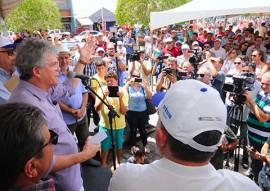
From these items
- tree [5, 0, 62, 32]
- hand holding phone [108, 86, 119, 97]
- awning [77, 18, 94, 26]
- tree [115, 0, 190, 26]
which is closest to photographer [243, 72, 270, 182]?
hand holding phone [108, 86, 119, 97]

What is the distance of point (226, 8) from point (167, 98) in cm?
533

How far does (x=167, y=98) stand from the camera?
0.96 m

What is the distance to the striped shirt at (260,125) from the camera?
2.73 metres

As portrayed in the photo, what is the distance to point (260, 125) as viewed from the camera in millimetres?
2812

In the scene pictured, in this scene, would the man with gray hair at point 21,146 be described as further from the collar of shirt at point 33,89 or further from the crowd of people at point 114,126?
the collar of shirt at point 33,89

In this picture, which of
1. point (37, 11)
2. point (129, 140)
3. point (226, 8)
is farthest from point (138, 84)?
point (37, 11)

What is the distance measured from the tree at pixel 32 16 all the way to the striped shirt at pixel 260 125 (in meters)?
17.9

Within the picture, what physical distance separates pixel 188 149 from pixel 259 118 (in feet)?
7.11

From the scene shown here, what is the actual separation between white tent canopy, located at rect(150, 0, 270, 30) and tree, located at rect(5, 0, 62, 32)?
14.5 m

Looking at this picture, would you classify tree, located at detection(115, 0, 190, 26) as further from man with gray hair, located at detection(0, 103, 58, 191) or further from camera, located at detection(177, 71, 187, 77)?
man with gray hair, located at detection(0, 103, 58, 191)

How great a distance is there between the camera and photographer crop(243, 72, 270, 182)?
8.74 ft

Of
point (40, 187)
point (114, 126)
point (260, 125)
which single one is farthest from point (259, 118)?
point (40, 187)

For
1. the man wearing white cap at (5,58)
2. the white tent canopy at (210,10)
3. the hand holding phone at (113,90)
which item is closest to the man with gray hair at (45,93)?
the man wearing white cap at (5,58)

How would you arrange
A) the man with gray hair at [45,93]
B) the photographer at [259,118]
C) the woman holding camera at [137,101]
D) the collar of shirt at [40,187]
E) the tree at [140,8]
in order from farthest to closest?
1. the tree at [140,8]
2. the woman holding camera at [137,101]
3. the photographer at [259,118]
4. the man with gray hair at [45,93]
5. the collar of shirt at [40,187]
